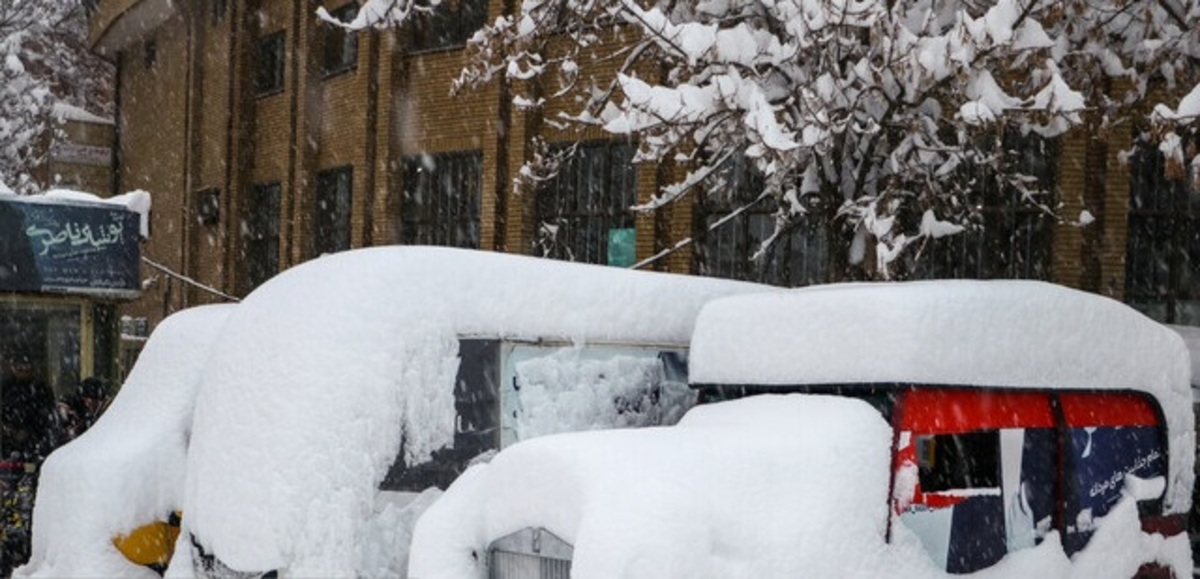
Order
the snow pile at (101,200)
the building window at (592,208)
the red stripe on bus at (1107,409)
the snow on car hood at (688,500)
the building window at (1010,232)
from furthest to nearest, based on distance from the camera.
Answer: the building window at (592,208), the building window at (1010,232), the snow pile at (101,200), the red stripe on bus at (1107,409), the snow on car hood at (688,500)

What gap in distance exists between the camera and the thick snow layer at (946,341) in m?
5.80

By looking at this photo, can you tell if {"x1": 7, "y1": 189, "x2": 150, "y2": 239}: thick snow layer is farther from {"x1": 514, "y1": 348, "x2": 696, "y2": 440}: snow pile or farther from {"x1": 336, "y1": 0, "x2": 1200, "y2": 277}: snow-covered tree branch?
{"x1": 514, "y1": 348, "x2": 696, "y2": 440}: snow pile

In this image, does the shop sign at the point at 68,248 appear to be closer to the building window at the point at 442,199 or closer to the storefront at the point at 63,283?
the storefront at the point at 63,283

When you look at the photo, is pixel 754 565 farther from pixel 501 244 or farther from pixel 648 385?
pixel 501 244

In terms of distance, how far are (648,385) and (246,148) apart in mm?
18636

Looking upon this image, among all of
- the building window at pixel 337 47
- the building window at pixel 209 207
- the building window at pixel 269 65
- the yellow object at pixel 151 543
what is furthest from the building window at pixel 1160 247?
the building window at pixel 209 207

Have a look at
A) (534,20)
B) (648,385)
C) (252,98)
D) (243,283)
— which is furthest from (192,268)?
(648,385)

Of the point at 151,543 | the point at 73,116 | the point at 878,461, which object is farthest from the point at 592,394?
the point at 73,116

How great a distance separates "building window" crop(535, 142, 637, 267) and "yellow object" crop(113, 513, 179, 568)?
30.9 ft

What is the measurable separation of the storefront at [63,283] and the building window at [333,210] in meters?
7.90

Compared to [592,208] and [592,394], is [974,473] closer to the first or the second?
[592,394]

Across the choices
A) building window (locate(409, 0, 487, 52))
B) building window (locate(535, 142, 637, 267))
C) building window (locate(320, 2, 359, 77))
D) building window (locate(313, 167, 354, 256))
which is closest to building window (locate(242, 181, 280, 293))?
building window (locate(313, 167, 354, 256))

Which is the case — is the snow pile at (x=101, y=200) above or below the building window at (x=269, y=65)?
below

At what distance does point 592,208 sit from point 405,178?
392 centimetres
